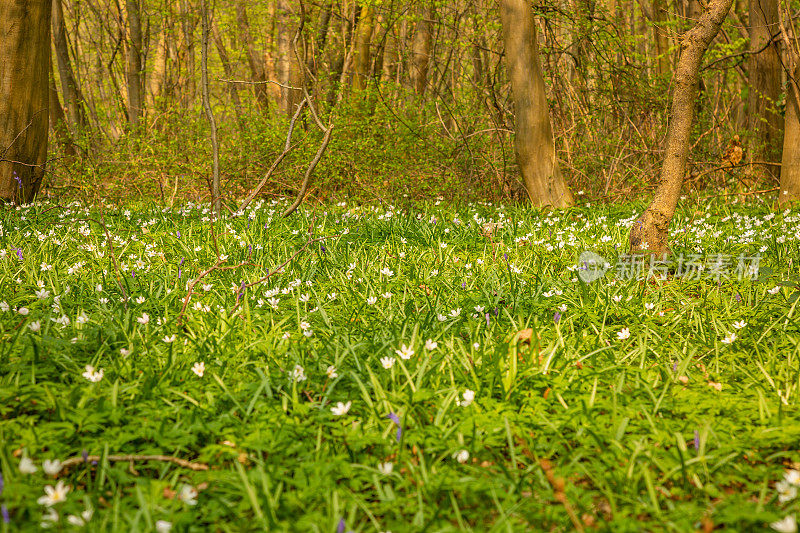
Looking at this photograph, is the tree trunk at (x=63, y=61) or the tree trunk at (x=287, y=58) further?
the tree trunk at (x=63, y=61)

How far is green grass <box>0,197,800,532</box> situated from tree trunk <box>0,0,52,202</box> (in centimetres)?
396

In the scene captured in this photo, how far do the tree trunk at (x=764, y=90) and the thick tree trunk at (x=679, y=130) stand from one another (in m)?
4.07

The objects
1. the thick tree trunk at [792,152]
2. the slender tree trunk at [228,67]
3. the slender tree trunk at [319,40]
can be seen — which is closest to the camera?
the thick tree trunk at [792,152]

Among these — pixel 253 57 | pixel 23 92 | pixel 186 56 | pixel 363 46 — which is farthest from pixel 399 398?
pixel 186 56

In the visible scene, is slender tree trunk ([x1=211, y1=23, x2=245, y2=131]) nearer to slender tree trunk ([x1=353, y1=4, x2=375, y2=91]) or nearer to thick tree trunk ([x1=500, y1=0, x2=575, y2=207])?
slender tree trunk ([x1=353, y1=4, x2=375, y2=91])

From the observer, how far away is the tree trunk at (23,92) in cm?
737

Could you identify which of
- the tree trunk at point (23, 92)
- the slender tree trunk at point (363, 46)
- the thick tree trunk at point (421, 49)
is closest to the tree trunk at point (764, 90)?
the thick tree trunk at point (421, 49)

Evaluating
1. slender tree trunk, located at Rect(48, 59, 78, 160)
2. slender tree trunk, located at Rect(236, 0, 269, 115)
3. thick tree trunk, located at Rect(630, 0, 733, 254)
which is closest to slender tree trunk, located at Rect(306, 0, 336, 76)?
slender tree trunk, located at Rect(236, 0, 269, 115)

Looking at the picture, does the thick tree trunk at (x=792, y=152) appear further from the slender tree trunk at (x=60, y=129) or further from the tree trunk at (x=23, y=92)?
the slender tree trunk at (x=60, y=129)

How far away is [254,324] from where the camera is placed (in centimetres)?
320

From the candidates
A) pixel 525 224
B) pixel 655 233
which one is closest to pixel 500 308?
pixel 655 233

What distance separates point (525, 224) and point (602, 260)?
1541mm

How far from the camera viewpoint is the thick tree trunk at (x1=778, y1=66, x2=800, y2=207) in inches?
279

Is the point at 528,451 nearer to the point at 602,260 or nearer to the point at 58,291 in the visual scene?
the point at 602,260
